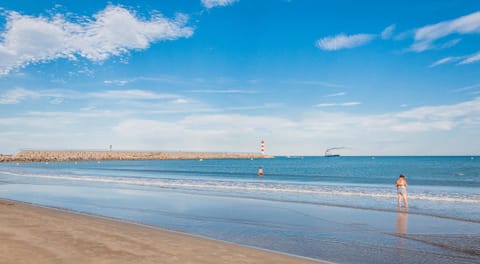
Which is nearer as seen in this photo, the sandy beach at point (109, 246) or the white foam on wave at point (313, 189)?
the sandy beach at point (109, 246)

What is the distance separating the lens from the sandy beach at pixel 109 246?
8055 mm

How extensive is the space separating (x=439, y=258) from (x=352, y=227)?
448 cm

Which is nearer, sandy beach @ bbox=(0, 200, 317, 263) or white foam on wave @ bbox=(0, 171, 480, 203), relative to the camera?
sandy beach @ bbox=(0, 200, 317, 263)

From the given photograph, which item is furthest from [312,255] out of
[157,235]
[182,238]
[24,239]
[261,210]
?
[261,210]

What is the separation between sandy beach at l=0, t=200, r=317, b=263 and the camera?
8055 mm

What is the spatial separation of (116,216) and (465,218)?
14923 millimetres

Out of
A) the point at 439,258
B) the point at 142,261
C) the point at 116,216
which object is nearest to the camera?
the point at 142,261

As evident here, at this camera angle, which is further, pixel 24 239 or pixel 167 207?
pixel 167 207

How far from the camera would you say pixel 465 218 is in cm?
1585

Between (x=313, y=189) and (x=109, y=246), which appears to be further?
(x=313, y=189)

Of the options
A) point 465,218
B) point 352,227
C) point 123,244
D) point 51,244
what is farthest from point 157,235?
point 465,218

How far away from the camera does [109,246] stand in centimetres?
922

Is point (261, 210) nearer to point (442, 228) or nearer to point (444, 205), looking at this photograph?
point (442, 228)

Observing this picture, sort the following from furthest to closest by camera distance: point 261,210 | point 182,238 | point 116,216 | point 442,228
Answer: point 261,210, point 116,216, point 442,228, point 182,238
